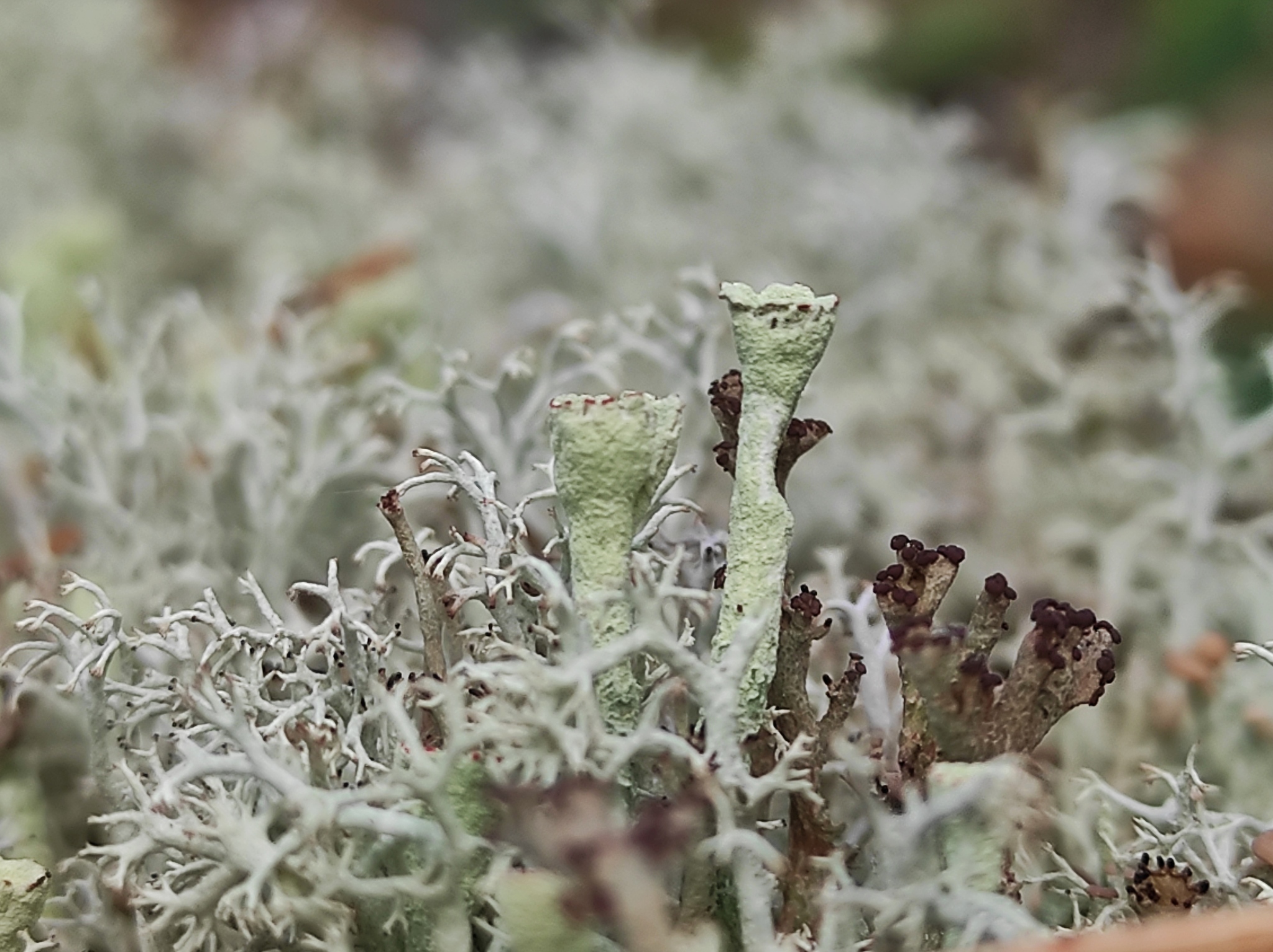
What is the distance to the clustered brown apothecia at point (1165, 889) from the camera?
1.01 feet

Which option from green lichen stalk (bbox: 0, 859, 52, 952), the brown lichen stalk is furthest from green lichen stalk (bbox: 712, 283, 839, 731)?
green lichen stalk (bbox: 0, 859, 52, 952)

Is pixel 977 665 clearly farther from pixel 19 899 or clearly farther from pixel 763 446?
pixel 19 899

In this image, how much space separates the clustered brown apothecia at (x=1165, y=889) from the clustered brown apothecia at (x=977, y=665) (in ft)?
0.16

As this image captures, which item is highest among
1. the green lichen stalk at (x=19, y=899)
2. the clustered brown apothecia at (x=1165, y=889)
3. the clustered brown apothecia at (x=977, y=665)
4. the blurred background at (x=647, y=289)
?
the blurred background at (x=647, y=289)

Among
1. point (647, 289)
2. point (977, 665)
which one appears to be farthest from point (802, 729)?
point (647, 289)

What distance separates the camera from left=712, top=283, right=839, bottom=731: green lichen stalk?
31 cm

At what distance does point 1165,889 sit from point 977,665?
9 cm

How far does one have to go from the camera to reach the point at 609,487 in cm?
30

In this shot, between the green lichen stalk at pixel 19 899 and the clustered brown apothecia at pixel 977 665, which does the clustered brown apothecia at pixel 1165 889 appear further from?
the green lichen stalk at pixel 19 899

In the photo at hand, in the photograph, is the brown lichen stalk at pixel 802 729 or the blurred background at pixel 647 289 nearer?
the brown lichen stalk at pixel 802 729

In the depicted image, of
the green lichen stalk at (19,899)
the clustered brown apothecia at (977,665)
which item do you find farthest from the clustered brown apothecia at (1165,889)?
the green lichen stalk at (19,899)

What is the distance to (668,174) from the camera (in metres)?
0.94

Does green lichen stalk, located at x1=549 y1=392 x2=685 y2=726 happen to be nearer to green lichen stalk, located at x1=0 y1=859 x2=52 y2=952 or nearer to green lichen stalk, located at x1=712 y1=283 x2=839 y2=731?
green lichen stalk, located at x1=712 y1=283 x2=839 y2=731

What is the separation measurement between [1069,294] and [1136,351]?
0.06m
